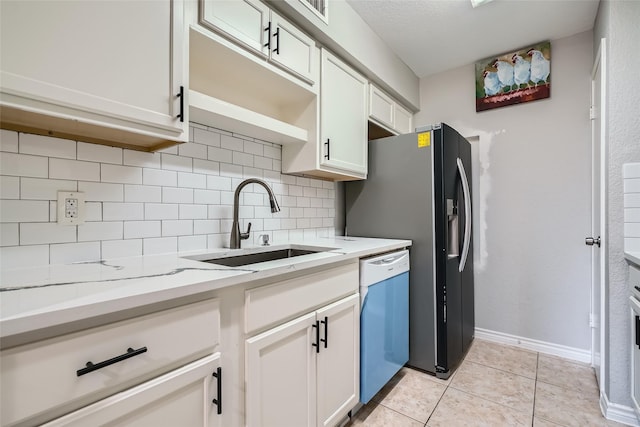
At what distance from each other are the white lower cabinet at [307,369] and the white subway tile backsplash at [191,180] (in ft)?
2.69

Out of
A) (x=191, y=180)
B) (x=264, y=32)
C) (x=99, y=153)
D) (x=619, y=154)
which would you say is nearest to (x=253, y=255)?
(x=191, y=180)

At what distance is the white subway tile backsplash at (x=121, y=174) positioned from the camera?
118 centimetres

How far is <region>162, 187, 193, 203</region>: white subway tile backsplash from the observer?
53.6 inches

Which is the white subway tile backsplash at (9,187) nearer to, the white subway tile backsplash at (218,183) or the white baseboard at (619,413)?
the white subway tile backsplash at (218,183)

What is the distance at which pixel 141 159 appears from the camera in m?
1.28

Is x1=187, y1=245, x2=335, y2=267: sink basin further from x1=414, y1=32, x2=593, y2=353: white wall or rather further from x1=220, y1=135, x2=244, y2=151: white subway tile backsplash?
x1=414, y1=32, x2=593, y2=353: white wall

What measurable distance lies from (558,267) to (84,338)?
2940 mm

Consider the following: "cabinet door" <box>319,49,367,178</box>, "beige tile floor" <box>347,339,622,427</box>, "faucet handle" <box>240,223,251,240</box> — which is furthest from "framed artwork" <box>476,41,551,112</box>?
"faucet handle" <box>240,223,251,240</box>

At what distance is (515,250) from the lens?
251cm

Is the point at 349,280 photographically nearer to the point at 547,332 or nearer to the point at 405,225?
the point at 405,225

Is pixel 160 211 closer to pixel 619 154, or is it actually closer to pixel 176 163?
pixel 176 163

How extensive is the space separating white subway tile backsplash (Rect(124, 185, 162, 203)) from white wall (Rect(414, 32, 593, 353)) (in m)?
2.50

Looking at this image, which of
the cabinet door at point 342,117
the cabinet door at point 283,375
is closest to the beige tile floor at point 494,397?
the cabinet door at point 283,375

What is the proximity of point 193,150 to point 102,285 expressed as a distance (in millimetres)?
864
